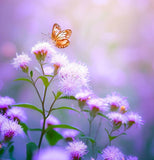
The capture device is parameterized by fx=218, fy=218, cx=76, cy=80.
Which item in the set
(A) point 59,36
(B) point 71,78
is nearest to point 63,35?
(A) point 59,36

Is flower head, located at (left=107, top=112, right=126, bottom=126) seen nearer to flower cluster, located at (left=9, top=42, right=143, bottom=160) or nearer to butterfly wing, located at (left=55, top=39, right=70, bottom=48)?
flower cluster, located at (left=9, top=42, right=143, bottom=160)

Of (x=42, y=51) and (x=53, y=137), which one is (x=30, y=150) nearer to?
(x=53, y=137)

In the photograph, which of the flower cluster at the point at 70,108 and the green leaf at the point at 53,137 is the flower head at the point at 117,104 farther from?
the green leaf at the point at 53,137

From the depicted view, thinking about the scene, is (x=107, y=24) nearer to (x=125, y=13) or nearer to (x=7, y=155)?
(x=125, y=13)

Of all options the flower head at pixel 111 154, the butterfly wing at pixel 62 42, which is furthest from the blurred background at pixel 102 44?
the flower head at pixel 111 154

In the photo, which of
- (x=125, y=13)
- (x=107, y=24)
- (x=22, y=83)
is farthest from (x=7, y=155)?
(x=125, y=13)
